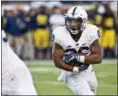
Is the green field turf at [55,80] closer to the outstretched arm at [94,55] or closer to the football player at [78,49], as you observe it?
the football player at [78,49]

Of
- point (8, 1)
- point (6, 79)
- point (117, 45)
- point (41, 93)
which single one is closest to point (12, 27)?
point (8, 1)

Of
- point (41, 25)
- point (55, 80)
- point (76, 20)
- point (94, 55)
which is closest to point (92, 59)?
point (94, 55)

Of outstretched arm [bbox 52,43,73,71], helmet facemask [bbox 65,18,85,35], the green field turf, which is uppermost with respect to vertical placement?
helmet facemask [bbox 65,18,85,35]

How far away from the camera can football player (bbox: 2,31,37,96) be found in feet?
21.0

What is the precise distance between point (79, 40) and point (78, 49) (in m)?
0.10

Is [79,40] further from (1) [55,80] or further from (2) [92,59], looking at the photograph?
(1) [55,80]

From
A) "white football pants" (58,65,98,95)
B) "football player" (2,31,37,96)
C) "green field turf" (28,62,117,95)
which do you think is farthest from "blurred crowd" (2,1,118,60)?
"white football pants" (58,65,98,95)

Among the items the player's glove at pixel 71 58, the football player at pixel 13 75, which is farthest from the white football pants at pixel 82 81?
the football player at pixel 13 75

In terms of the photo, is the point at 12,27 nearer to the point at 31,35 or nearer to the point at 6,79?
the point at 31,35

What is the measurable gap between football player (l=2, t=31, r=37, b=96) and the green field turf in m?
3.27

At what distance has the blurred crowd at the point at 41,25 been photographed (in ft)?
47.5

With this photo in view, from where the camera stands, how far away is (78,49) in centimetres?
595

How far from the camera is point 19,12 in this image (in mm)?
14883

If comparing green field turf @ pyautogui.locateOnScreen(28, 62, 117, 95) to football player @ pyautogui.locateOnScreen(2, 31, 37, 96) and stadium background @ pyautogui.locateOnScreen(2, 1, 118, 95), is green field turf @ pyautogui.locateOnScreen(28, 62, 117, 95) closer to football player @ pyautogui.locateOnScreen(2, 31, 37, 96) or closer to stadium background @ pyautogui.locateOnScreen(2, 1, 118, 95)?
stadium background @ pyautogui.locateOnScreen(2, 1, 118, 95)
